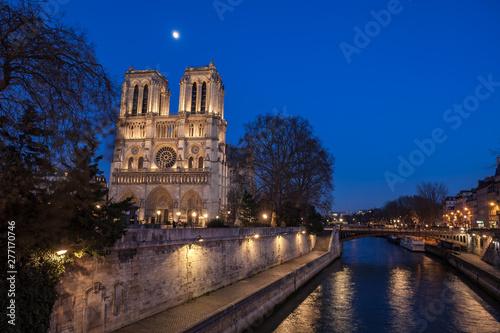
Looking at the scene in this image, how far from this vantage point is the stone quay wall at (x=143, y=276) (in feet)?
28.7

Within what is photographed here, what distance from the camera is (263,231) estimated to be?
21562 mm

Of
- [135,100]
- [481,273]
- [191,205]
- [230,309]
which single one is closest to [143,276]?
[230,309]

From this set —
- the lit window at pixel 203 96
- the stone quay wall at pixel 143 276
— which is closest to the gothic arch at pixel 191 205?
the lit window at pixel 203 96

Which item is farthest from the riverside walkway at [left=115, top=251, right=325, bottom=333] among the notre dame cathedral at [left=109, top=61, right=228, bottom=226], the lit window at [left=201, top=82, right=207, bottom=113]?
the lit window at [left=201, top=82, right=207, bottom=113]

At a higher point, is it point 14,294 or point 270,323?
point 14,294

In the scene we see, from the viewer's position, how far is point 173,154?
174 ft

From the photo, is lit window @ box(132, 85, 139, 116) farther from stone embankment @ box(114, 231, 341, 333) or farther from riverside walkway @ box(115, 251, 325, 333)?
riverside walkway @ box(115, 251, 325, 333)

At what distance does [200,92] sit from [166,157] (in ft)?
34.6

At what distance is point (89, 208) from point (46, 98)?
289 centimetres

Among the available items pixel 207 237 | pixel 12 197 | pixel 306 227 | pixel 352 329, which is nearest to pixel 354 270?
pixel 306 227

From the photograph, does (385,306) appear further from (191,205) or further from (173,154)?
(173,154)

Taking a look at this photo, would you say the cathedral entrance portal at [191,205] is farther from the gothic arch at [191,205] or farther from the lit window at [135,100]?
the lit window at [135,100]

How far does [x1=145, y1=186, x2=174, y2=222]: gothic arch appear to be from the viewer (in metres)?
50.3

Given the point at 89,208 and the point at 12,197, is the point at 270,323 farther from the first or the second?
the point at 12,197
